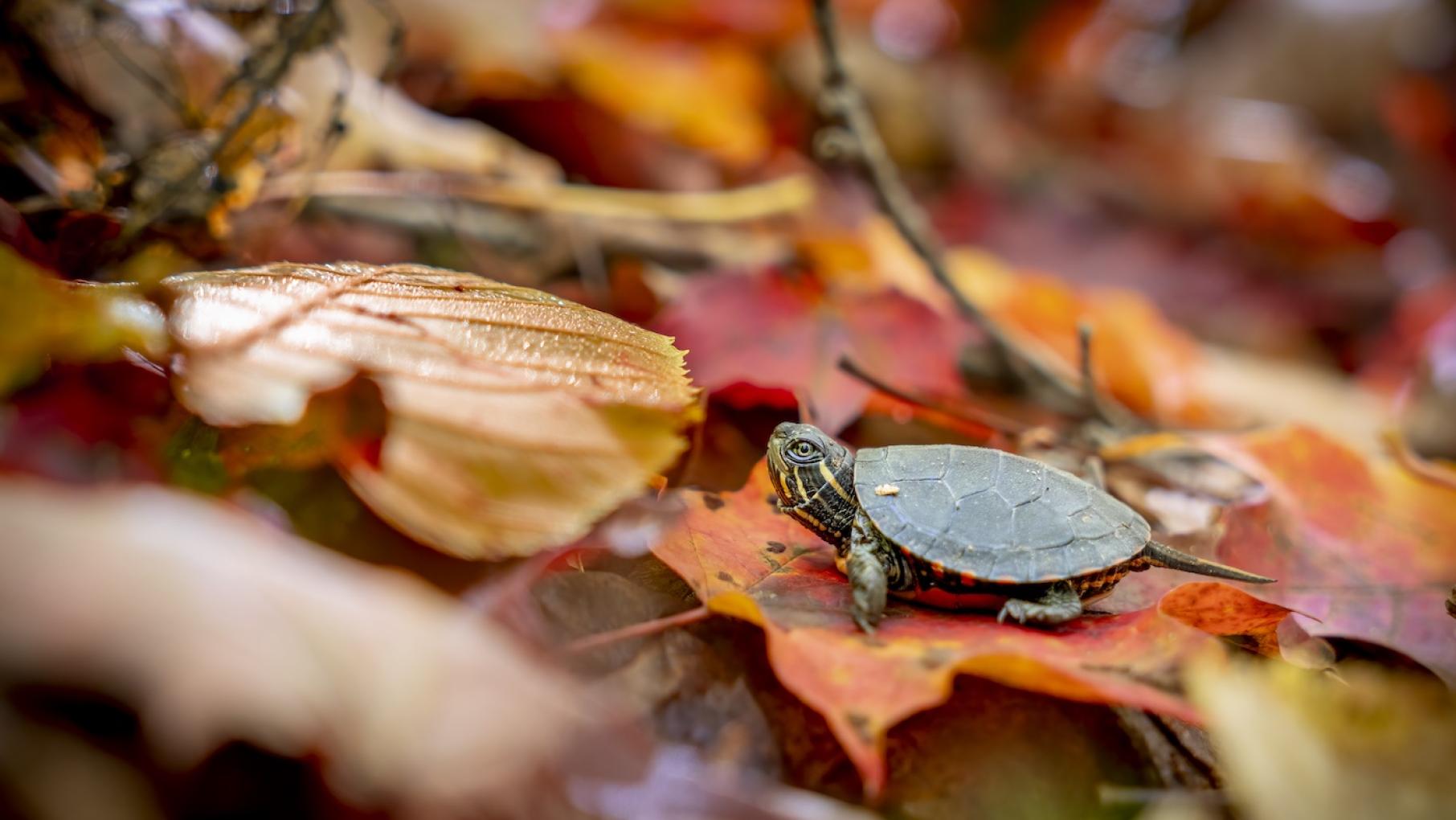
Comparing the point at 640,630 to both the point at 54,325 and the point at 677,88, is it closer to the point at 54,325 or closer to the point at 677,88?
the point at 54,325

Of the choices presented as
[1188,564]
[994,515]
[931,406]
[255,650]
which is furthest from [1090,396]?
[255,650]

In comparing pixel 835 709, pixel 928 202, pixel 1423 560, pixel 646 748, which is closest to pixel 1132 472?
pixel 1423 560

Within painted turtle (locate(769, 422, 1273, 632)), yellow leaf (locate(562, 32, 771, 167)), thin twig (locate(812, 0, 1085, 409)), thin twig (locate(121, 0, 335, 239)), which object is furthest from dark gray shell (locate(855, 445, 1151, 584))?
yellow leaf (locate(562, 32, 771, 167))

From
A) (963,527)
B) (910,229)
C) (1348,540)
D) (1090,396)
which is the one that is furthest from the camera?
(910,229)

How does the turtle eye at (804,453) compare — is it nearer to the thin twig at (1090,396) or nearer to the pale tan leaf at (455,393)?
the pale tan leaf at (455,393)

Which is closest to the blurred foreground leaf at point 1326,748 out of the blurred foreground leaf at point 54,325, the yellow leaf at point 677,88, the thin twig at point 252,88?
the blurred foreground leaf at point 54,325

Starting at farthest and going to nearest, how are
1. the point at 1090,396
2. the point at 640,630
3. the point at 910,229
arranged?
the point at 910,229
the point at 1090,396
the point at 640,630

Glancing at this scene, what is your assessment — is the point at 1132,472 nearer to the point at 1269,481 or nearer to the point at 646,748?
the point at 1269,481
